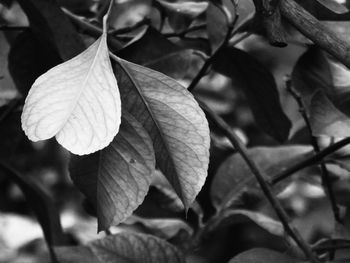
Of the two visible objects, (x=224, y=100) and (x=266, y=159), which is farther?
(x=224, y=100)

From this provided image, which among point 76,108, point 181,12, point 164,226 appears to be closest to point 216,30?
point 181,12

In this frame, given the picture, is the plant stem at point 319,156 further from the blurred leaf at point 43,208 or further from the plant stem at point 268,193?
the blurred leaf at point 43,208

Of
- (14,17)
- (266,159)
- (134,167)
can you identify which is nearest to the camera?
(134,167)

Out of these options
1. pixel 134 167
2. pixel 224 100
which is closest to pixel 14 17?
A: pixel 224 100

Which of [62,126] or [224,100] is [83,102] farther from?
[224,100]

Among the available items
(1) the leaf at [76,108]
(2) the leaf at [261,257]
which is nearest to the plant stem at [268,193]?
(2) the leaf at [261,257]
